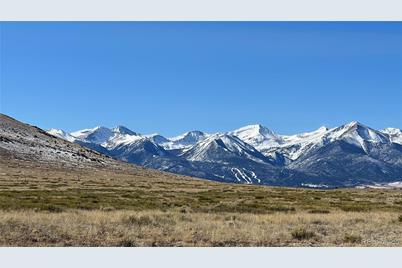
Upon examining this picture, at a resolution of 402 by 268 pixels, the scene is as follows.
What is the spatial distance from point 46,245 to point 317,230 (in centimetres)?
1381

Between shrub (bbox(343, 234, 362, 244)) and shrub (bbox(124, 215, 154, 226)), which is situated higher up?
shrub (bbox(124, 215, 154, 226))

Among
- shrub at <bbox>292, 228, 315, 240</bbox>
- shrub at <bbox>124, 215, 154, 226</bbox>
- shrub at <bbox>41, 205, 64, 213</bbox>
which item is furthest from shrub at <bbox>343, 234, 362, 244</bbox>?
shrub at <bbox>41, 205, 64, 213</bbox>

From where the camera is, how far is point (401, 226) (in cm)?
3231

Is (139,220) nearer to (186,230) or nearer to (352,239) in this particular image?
(186,230)

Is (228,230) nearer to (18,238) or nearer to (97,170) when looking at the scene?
(18,238)

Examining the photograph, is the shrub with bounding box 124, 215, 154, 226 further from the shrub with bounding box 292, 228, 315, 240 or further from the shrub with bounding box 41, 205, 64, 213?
the shrub with bounding box 292, 228, 315, 240

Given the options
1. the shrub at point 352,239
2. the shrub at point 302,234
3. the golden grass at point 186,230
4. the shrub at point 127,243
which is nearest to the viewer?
the shrub at point 127,243

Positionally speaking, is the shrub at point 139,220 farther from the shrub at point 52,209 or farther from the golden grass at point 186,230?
the shrub at point 52,209

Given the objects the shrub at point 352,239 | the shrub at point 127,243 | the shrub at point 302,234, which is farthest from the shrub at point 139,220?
the shrub at point 352,239

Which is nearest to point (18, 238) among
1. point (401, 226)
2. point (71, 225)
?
point (71, 225)

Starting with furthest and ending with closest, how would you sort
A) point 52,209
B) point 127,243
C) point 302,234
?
point 52,209, point 302,234, point 127,243

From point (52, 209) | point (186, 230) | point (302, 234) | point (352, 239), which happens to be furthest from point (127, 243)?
point (52, 209)

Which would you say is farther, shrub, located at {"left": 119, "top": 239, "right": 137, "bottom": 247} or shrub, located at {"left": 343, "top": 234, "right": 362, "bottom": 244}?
shrub, located at {"left": 343, "top": 234, "right": 362, "bottom": 244}

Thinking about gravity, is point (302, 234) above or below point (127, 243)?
above
